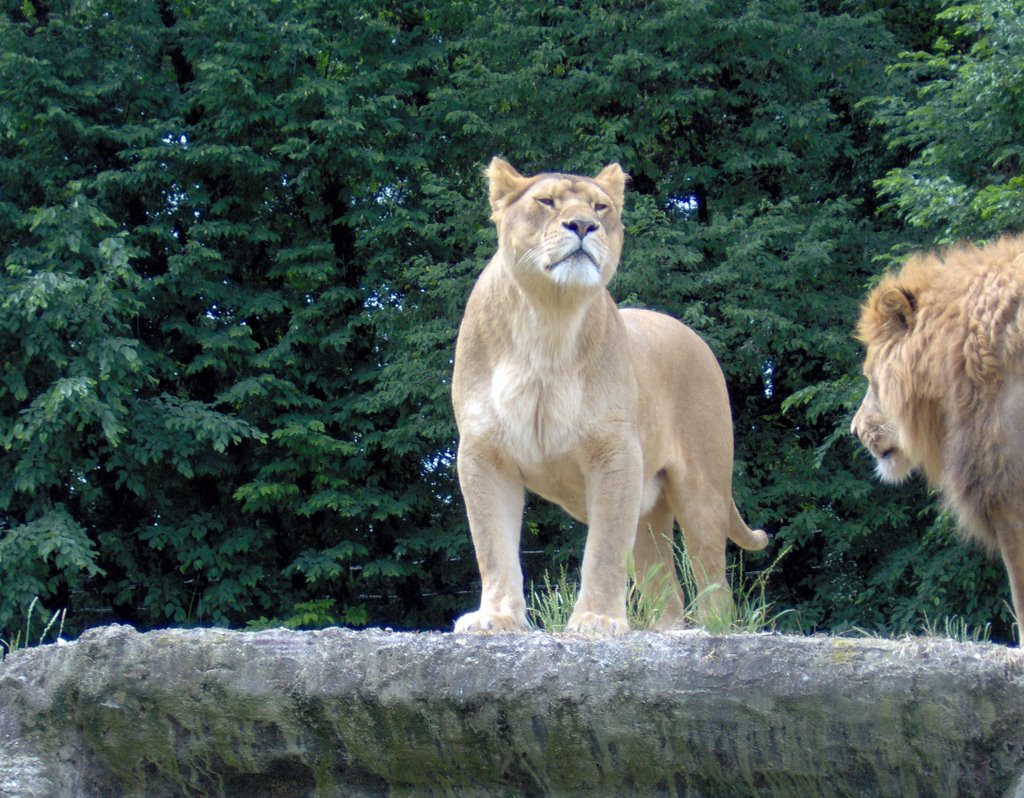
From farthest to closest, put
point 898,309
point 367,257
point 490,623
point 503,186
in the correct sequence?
point 367,257
point 898,309
point 503,186
point 490,623

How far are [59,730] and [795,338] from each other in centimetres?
960

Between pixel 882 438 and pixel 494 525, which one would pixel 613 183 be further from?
pixel 882 438

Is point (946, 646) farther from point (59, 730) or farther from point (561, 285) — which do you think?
point (59, 730)

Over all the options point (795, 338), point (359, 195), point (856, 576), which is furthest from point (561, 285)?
point (359, 195)

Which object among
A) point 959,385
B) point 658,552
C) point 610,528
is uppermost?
point 959,385

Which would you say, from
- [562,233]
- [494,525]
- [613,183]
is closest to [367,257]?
[613,183]

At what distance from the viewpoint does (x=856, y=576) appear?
12633 millimetres

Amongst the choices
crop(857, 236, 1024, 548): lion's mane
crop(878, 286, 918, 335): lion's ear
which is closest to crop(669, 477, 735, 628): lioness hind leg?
crop(857, 236, 1024, 548): lion's mane

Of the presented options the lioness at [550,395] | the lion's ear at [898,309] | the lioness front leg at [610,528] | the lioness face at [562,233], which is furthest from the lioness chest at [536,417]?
the lion's ear at [898,309]

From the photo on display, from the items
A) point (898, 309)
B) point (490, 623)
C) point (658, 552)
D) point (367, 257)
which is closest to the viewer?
point (490, 623)

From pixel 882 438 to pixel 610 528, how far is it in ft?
4.81

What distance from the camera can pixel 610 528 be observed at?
4.31 m

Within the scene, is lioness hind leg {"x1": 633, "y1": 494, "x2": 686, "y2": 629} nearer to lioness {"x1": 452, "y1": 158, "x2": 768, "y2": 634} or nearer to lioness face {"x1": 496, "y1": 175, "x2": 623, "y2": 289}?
lioness {"x1": 452, "y1": 158, "x2": 768, "y2": 634}

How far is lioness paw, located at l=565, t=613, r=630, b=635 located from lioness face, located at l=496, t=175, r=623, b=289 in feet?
3.47
